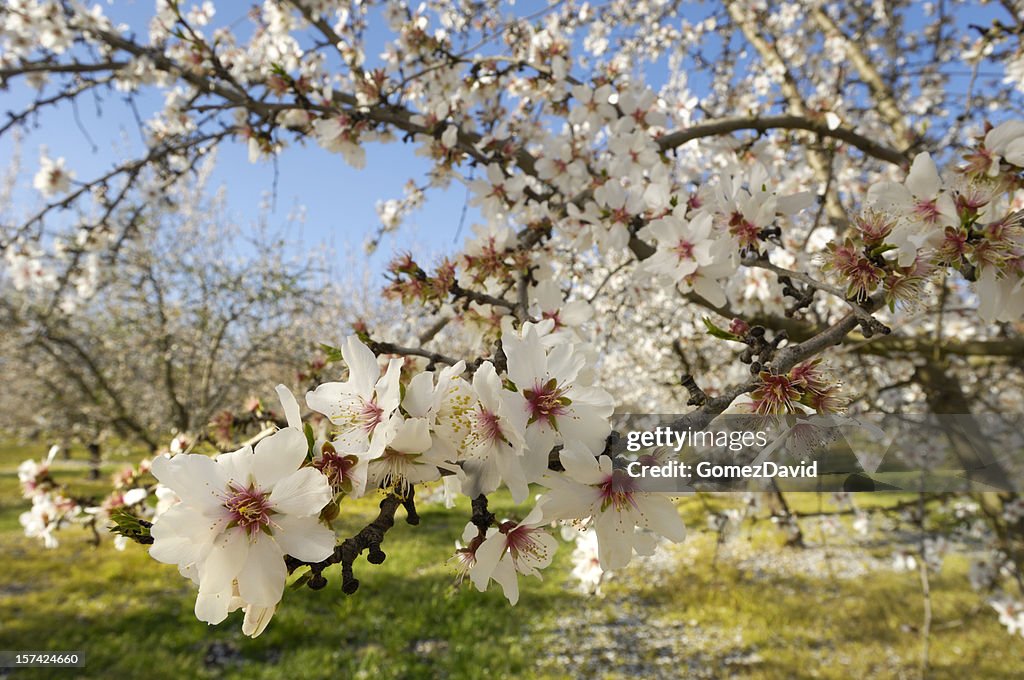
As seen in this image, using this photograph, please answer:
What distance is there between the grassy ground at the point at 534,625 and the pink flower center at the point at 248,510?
2.61 m

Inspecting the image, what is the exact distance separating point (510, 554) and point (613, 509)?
0.59ft

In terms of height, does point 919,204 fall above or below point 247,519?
above

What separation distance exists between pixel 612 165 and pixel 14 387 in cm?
2035

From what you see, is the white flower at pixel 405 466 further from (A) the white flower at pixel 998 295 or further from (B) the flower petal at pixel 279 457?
(A) the white flower at pixel 998 295

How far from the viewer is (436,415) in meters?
0.71

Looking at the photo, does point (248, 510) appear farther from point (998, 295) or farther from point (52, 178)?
point (52, 178)

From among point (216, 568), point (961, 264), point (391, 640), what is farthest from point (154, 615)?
point (961, 264)

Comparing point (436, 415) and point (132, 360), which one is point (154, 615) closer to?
point (436, 415)

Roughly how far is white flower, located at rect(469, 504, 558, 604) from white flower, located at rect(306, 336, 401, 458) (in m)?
0.25

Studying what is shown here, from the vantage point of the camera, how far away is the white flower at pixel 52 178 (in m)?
3.64

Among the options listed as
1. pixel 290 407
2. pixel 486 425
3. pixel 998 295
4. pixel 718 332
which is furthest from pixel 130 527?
pixel 998 295

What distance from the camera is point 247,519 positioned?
0.64 metres

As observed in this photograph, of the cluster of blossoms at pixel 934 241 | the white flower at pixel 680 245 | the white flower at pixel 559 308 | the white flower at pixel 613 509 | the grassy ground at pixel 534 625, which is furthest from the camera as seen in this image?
the grassy ground at pixel 534 625

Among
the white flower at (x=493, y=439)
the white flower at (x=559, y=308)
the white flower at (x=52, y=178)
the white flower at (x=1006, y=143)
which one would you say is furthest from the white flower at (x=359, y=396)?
the white flower at (x=52, y=178)
